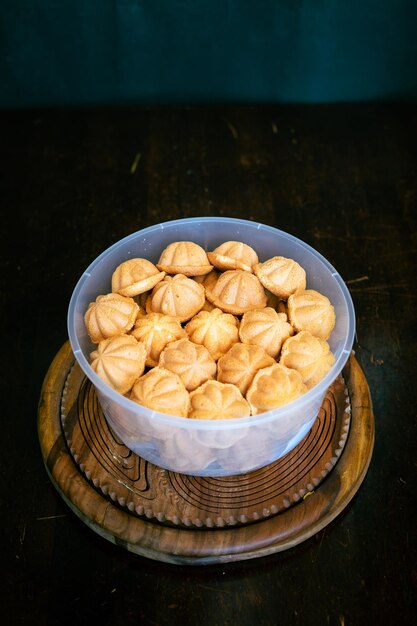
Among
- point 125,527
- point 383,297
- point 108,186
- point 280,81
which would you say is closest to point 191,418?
point 125,527

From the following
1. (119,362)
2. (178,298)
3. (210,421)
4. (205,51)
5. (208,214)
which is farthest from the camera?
(205,51)

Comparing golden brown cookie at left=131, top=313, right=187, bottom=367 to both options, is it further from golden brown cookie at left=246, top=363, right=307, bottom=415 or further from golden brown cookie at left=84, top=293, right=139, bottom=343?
golden brown cookie at left=246, top=363, right=307, bottom=415

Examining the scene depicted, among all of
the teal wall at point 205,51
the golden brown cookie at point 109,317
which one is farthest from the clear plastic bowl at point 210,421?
the teal wall at point 205,51

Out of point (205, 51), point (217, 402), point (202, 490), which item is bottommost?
point (202, 490)

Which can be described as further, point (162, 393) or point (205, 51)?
point (205, 51)

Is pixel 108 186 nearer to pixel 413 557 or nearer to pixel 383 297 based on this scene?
pixel 383 297

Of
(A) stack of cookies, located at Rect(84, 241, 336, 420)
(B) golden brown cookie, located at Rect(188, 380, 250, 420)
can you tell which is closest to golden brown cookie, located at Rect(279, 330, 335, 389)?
(A) stack of cookies, located at Rect(84, 241, 336, 420)

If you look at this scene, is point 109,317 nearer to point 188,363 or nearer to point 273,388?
point 188,363

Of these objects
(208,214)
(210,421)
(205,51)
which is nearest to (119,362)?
(210,421)
